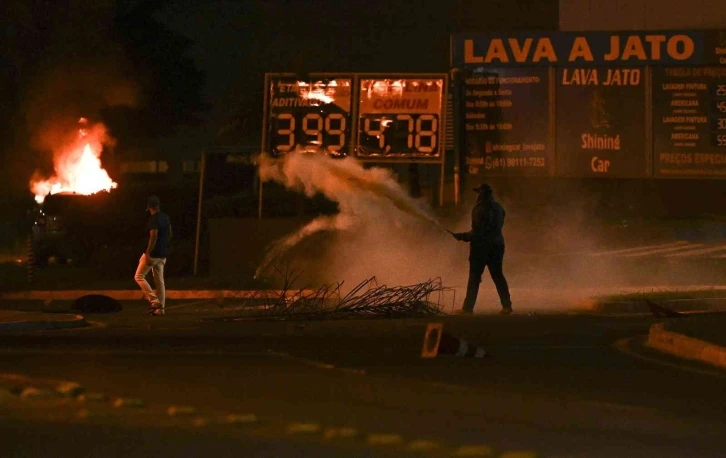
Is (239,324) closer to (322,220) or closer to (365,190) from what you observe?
(365,190)

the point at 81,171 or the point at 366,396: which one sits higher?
the point at 81,171

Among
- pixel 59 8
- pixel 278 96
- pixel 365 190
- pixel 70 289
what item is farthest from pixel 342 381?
pixel 59 8

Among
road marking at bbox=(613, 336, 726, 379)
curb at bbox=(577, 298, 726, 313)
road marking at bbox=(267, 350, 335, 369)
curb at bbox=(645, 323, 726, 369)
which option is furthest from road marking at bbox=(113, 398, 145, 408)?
curb at bbox=(577, 298, 726, 313)

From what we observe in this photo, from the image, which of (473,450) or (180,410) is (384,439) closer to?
(473,450)

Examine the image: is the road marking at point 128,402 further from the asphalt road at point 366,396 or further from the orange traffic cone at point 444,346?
the orange traffic cone at point 444,346

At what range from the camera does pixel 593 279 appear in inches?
960

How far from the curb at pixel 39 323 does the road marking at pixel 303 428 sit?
8548 mm

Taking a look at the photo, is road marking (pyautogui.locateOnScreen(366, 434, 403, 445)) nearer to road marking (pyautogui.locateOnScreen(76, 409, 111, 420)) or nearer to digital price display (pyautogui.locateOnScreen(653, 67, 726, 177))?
road marking (pyautogui.locateOnScreen(76, 409, 111, 420))

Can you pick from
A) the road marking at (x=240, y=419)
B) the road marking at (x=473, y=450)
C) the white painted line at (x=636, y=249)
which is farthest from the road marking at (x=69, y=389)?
the white painted line at (x=636, y=249)

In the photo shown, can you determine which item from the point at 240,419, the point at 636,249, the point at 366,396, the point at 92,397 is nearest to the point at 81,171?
the point at 636,249

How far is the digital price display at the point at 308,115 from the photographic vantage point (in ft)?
84.5

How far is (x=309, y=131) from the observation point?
25.8m

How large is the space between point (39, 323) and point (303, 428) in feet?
28.7

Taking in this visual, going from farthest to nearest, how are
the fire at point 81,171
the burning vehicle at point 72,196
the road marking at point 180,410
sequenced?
the fire at point 81,171, the burning vehicle at point 72,196, the road marking at point 180,410
